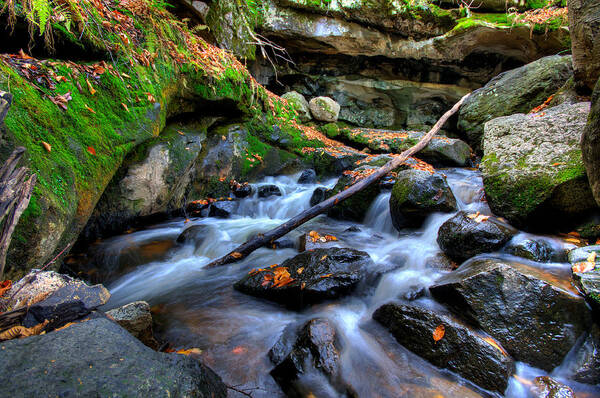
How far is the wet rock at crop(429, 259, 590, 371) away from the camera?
2.12 meters

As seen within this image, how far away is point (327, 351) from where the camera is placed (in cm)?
223

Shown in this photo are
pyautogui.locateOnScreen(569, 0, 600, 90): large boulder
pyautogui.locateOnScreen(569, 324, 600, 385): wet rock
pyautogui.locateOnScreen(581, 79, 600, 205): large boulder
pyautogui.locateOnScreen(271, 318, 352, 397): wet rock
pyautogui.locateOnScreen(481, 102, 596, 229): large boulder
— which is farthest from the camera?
pyautogui.locateOnScreen(569, 0, 600, 90): large boulder

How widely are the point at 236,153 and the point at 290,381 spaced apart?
6.10m

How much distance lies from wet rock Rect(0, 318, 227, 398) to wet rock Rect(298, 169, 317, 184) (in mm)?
6977

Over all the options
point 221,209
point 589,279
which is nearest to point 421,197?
point 589,279

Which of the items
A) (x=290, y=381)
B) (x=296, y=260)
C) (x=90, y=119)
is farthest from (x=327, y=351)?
(x=90, y=119)

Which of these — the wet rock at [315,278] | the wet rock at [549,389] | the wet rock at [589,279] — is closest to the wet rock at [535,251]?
the wet rock at [589,279]

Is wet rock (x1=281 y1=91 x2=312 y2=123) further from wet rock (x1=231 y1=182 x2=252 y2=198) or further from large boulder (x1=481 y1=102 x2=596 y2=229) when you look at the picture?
large boulder (x1=481 y1=102 x2=596 y2=229)

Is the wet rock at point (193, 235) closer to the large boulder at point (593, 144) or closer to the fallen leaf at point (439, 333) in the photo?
the fallen leaf at point (439, 333)

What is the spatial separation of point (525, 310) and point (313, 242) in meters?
2.87

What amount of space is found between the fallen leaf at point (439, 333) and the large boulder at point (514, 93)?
25.8 ft

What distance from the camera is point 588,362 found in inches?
79.1

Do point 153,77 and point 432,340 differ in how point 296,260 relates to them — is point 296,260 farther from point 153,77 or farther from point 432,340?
point 153,77

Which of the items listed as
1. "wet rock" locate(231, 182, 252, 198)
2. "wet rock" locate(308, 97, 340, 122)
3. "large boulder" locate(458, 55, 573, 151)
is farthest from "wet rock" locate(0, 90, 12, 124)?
"wet rock" locate(308, 97, 340, 122)
